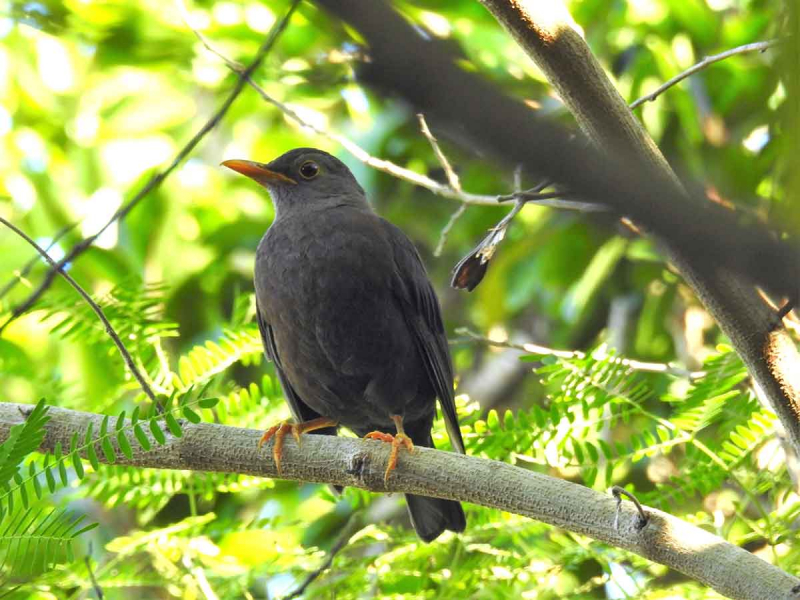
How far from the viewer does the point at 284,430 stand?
371cm

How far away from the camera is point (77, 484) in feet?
12.9

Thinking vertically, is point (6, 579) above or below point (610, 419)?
below

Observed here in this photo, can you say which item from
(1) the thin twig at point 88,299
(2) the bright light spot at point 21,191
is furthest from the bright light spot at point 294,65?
(1) the thin twig at point 88,299

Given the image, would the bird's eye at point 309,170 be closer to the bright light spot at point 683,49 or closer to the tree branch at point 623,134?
the bright light spot at point 683,49

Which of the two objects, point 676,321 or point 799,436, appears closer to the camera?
point 799,436

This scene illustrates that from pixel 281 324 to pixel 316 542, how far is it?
1.72m

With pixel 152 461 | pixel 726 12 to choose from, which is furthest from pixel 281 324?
pixel 726 12

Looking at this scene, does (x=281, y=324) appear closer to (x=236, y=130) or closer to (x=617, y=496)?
(x=617, y=496)

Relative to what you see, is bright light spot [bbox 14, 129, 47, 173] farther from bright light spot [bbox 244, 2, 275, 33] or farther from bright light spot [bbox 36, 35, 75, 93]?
bright light spot [bbox 244, 2, 275, 33]

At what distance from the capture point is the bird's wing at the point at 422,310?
4.43 metres

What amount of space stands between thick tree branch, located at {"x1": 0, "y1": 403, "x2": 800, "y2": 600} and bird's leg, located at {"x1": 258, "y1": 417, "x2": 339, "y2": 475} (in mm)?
24

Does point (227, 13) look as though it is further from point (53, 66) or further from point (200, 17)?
point (53, 66)

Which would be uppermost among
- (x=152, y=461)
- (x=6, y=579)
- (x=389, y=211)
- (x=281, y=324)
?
(x=389, y=211)

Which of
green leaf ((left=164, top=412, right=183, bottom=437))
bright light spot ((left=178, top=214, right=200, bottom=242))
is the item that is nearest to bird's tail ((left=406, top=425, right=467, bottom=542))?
green leaf ((left=164, top=412, right=183, bottom=437))
